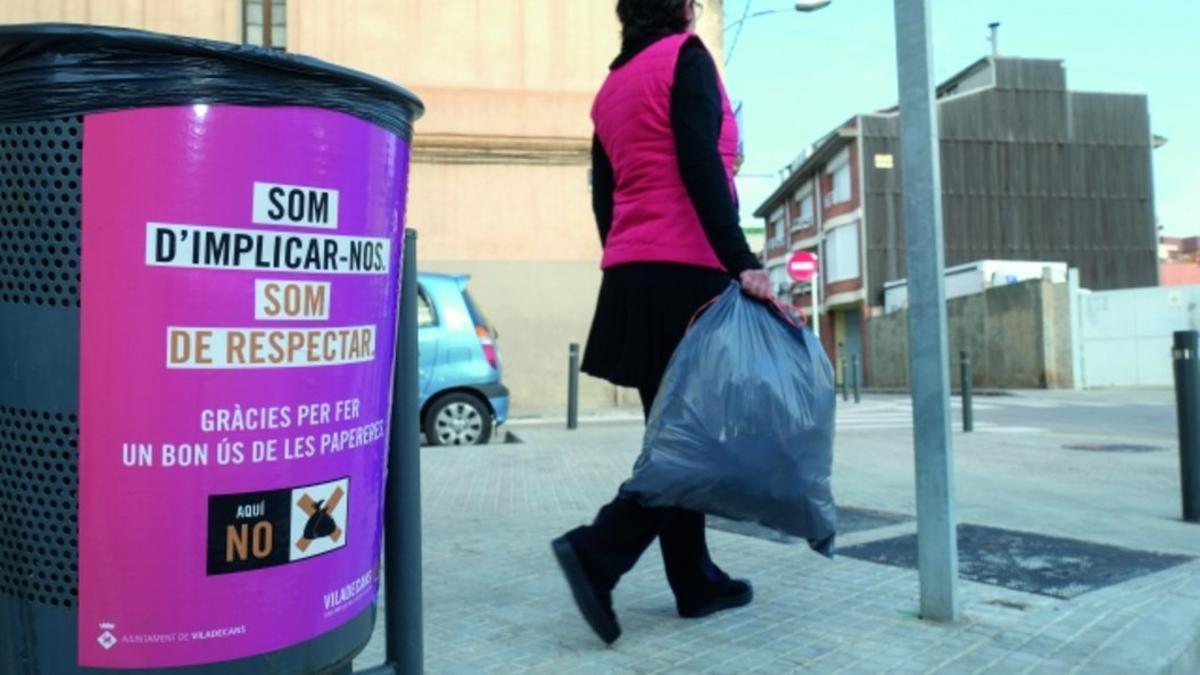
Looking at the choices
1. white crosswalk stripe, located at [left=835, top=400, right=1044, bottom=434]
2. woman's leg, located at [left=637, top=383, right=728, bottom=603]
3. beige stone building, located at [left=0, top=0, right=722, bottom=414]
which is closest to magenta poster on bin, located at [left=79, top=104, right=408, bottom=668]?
woman's leg, located at [left=637, top=383, right=728, bottom=603]

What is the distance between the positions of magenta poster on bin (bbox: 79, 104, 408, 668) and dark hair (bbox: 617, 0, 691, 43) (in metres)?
1.59

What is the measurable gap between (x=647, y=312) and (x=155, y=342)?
63.5 inches

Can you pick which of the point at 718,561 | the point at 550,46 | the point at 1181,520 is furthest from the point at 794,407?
the point at 550,46

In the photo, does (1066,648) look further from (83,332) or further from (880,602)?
(83,332)

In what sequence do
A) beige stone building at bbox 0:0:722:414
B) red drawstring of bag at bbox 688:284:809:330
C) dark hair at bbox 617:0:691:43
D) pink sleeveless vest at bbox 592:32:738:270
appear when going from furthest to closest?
1. beige stone building at bbox 0:0:722:414
2. dark hair at bbox 617:0:691:43
3. pink sleeveless vest at bbox 592:32:738:270
4. red drawstring of bag at bbox 688:284:809:330

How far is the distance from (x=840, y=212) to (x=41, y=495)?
4271cm

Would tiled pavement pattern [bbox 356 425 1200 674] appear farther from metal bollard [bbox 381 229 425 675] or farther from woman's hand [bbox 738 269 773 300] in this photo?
woman's hand [bbox 738 269 773 300]

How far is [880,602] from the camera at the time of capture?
10.4ft

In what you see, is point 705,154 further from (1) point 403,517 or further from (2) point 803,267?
(2) point 803,267

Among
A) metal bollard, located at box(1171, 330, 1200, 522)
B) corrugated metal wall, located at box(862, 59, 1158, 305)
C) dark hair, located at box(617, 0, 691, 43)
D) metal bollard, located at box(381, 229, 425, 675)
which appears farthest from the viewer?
corrugated metal wall, located at box(862, 59, 1158, 305)

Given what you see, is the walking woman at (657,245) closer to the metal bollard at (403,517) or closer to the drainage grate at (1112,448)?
the metal bollard at (403,517)

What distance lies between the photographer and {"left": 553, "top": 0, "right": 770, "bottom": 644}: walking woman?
271 centimetres

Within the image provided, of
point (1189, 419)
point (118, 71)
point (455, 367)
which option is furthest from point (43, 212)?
point (455, 367)

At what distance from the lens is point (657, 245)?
281 cm
